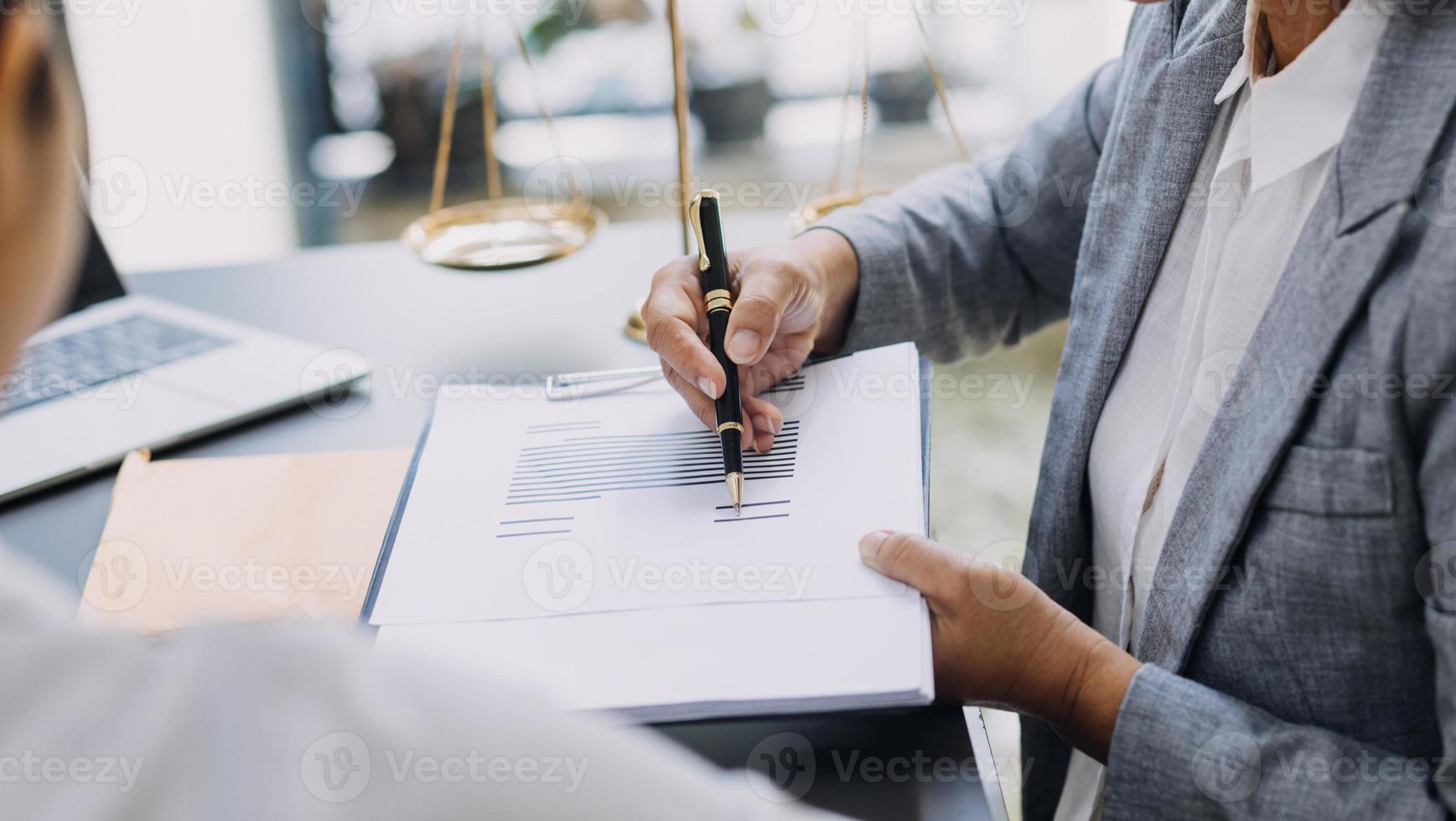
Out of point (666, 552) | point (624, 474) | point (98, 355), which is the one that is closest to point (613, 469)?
point (624, 474)

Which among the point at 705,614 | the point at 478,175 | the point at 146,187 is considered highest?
the point at 705,614

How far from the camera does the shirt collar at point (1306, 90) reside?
0.65 metres

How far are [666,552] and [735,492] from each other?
2.6 inches

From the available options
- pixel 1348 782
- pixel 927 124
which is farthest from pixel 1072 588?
pixel 927 124

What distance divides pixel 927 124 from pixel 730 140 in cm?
56

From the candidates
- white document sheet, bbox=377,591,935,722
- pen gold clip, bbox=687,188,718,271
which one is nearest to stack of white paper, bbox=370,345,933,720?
white document sheet, bbox=377,591,935,722

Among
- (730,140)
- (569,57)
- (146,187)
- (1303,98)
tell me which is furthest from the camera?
(730,140)

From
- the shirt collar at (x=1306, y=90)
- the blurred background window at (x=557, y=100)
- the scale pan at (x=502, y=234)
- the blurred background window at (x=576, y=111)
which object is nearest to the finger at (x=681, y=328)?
the scale pan at (x=502, y=234)

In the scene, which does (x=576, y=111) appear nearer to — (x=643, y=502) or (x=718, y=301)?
(x=718, y=301)

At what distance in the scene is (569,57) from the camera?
10.3 feet

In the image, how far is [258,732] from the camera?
1.03ft

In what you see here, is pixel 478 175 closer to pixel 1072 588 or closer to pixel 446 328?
pixel 446 328

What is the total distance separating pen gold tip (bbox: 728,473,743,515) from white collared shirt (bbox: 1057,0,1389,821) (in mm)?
268

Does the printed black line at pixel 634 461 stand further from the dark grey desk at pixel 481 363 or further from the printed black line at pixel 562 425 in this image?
the dark grey desk at pixel 481 363
